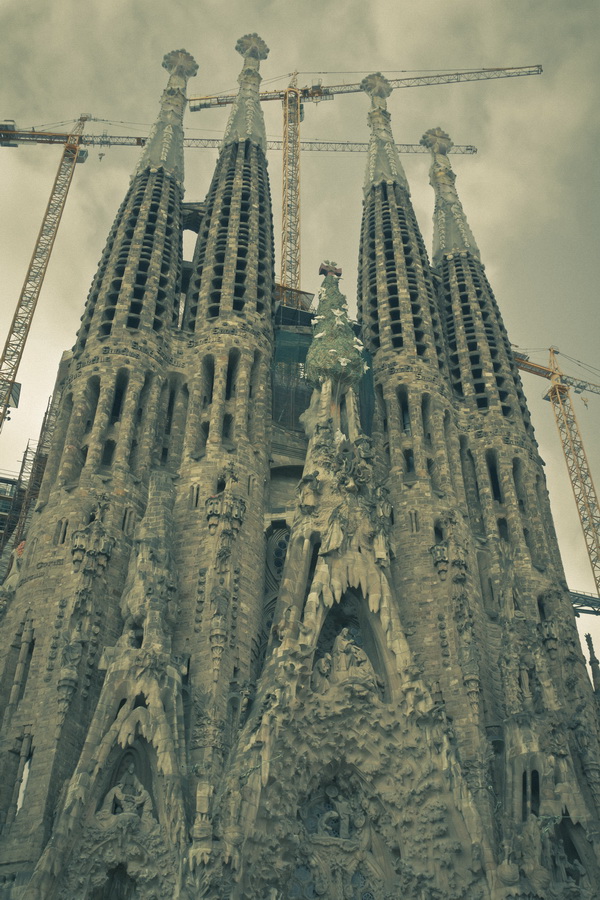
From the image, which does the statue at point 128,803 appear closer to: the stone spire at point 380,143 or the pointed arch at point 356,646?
the pointed arch at point 356,646

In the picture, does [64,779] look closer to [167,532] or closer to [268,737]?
[268,737]

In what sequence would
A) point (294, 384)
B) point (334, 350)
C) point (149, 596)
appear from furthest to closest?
point (294, 384), point (334, 350), point (149, 596)

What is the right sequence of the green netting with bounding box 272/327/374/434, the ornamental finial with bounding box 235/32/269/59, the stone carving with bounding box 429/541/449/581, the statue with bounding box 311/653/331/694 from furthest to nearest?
the ornamental finial with bounding box 235/32/269/59 → the green netting with bounding box 272/327/374/434 → the stone carving with bounding box 429/541/449/581 → the statue with bounding box 311/653/331/694

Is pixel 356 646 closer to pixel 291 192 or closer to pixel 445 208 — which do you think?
pixel 445 208

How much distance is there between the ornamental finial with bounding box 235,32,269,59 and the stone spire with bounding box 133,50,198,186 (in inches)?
136

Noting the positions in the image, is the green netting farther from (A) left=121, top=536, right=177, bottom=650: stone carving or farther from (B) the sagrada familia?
(A) left=121, top=536, right=177, bottom=650: stone carving

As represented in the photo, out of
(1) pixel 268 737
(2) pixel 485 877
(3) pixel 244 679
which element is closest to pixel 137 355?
(3) pixel 244 679

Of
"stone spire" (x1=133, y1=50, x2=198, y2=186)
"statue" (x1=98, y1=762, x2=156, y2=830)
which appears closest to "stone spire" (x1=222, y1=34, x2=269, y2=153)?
"stone spire" (x1=133, y1=50, x2=198, y2=186)

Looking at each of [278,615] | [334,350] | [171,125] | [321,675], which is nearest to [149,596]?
[278,615]

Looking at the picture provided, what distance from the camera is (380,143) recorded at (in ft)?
164

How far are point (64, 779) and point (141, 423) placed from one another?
12.8m

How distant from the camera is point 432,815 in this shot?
24.1m

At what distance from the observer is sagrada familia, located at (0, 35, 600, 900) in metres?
22.8

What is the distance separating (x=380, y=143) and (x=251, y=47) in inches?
354
